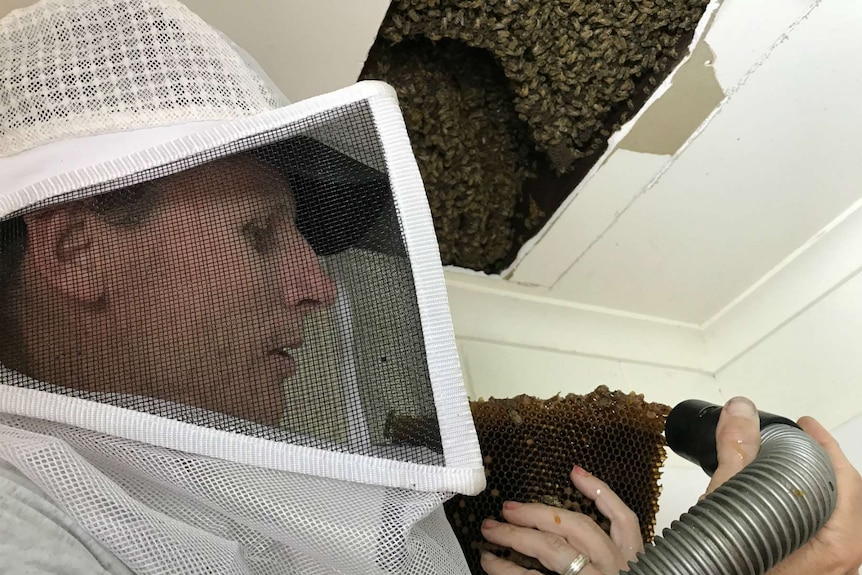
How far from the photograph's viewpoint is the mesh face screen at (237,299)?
815 mm

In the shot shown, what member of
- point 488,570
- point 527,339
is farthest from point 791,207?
point 488,570

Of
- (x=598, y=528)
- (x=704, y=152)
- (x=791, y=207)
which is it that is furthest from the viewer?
(x=791, y=207)

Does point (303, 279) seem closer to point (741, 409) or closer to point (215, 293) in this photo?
point (215, 293)

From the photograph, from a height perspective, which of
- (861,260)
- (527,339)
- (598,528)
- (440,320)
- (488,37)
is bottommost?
(598,528)

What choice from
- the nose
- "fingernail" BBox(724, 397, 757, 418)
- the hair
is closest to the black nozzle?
"fingernail" BBox(724, 397, 757, 418)

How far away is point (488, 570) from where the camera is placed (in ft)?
3.55

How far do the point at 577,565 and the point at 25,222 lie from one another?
828 mm

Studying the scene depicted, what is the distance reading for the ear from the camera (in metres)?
0.83

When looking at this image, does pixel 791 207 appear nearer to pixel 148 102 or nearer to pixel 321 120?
pixel 321 120

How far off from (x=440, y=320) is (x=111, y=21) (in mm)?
539

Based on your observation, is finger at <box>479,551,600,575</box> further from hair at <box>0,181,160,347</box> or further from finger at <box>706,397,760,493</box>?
hair at <box>0,181,160,347</box>

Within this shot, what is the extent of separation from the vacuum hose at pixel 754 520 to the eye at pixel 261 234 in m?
0.54

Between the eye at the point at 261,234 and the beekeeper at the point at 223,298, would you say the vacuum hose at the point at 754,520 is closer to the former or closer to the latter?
the beekeeper at the point at 223,298

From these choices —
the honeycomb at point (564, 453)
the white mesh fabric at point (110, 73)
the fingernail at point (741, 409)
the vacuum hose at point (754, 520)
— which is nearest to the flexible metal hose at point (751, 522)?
the vacuum hose at point (754, 520)
